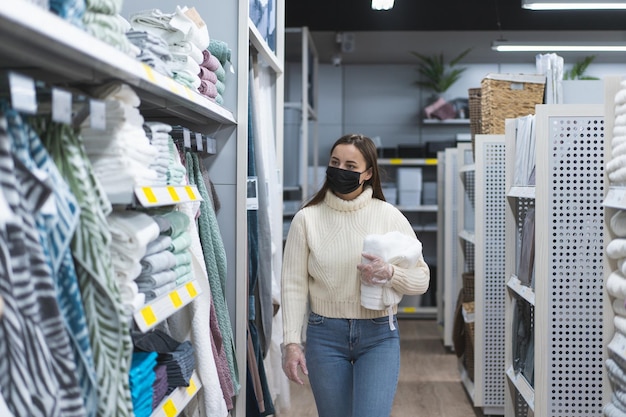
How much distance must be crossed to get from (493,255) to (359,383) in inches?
87.7

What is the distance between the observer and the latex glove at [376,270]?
2703 millimetres

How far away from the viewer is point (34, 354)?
1.36 m

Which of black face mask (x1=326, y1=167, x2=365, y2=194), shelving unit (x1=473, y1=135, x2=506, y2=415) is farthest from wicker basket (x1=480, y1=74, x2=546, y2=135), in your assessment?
black face mask (x1=326, y1=167, x2=365, y2=194)

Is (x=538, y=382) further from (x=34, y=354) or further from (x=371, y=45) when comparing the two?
(x=371, y=45)

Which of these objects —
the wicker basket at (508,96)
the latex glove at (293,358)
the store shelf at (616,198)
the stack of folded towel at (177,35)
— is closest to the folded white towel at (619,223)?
the store shelf at (616,198)

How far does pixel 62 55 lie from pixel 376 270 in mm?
1477

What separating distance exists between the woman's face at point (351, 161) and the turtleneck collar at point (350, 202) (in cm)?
3

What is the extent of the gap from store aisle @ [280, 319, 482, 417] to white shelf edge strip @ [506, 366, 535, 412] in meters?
1.19

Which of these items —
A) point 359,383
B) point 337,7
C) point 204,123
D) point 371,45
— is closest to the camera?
point 359,383

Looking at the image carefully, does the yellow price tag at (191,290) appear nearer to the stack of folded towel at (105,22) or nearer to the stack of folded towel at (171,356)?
the stack of folded towel at (171,356)

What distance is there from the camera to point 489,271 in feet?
15.5

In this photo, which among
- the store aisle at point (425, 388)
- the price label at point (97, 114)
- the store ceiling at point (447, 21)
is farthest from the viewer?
the store ceiling at point (447, 21)

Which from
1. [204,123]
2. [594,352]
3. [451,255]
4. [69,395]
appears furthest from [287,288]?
[451,255]

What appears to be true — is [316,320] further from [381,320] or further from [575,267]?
[575,267]
